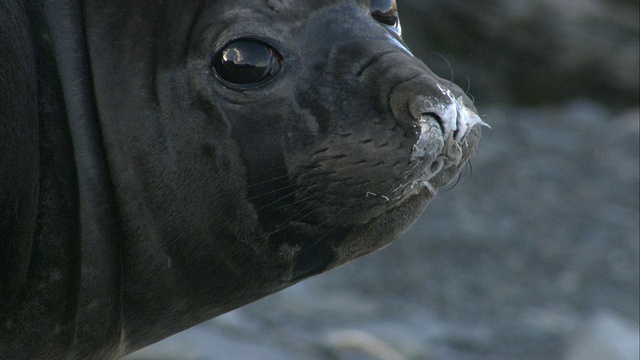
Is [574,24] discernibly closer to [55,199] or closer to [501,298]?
[501,298]

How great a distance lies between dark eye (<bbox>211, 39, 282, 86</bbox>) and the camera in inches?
101

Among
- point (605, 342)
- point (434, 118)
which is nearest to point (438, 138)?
point (434, 118)

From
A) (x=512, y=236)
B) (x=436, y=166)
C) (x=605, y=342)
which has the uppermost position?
(x=436, y=166)

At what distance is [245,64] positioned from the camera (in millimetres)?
2576

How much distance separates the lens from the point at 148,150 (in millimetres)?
2580

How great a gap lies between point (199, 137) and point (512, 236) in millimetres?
5381

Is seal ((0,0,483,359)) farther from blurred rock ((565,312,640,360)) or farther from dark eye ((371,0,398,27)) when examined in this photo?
blurred rock ((565,312,640,360))

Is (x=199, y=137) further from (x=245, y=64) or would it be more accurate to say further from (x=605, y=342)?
(x=605, y=342)

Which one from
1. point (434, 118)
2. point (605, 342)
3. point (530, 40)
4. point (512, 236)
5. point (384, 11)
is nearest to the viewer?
point (434, 118)

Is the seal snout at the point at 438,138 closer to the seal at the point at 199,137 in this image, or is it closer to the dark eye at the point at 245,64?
the seal at the point at 199,137

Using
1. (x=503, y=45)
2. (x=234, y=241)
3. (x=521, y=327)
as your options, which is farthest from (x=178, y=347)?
(x=503, y=45)

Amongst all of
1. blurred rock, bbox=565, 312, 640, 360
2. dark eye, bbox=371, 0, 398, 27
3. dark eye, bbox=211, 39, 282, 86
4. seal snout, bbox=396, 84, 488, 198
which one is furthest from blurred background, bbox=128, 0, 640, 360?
dark eye, bbox=211, 39, 282, 86

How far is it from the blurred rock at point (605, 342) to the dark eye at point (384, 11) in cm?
286

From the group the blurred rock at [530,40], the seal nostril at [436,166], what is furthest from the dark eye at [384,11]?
the blurred rock at [530,40]
